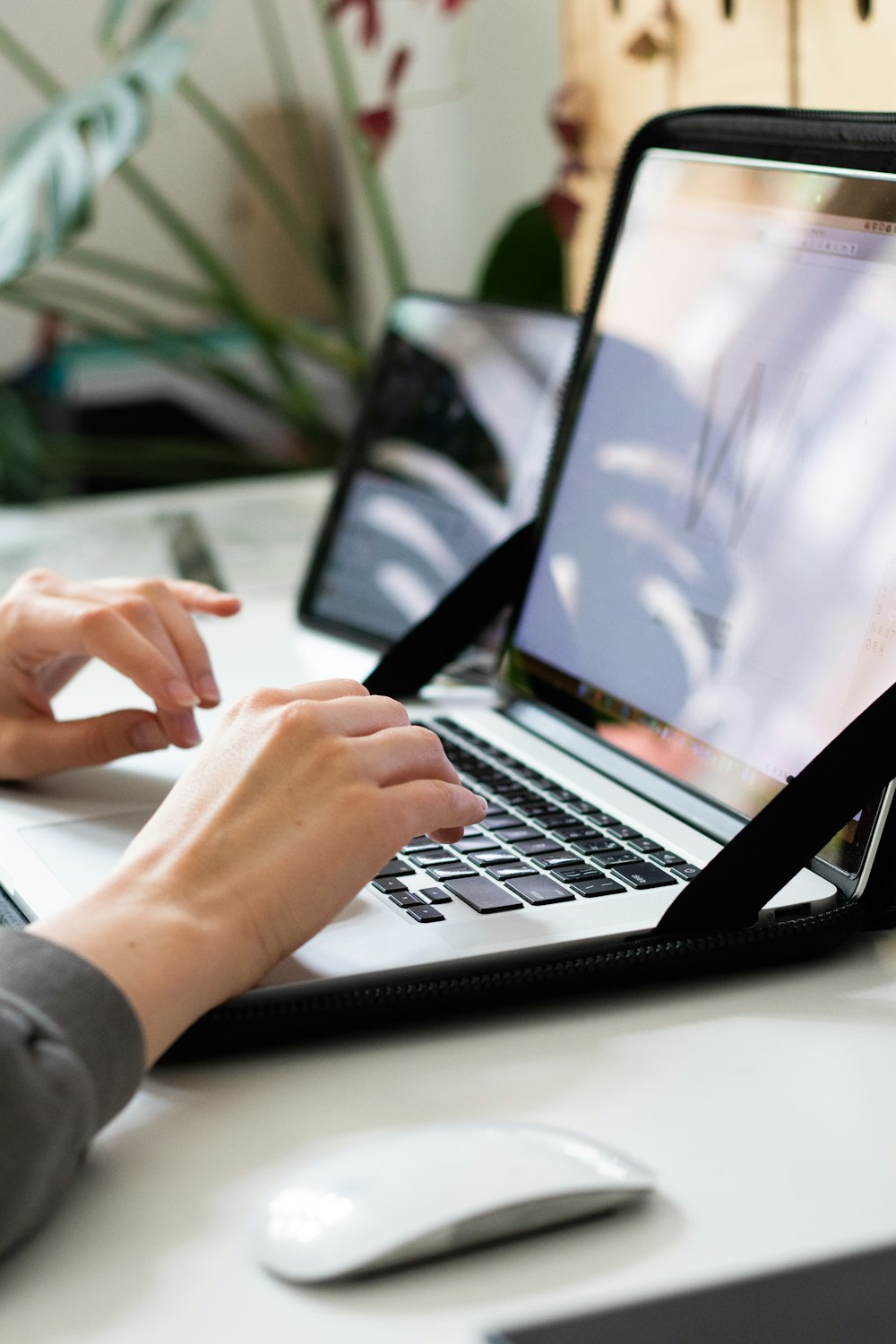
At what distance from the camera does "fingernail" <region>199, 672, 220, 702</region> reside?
2.55 feet

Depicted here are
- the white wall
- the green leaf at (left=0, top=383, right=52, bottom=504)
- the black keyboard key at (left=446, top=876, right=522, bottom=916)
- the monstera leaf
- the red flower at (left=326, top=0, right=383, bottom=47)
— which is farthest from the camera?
the green leaf at (left=0, top=383, right=52, bottom=504)

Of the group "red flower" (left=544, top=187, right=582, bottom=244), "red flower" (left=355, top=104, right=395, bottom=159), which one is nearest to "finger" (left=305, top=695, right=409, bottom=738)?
"red flower" (left=544, top=187, right=582, bottom=244)

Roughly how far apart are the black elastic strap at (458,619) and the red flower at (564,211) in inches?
20.0

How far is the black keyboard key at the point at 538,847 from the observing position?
66 centimetres

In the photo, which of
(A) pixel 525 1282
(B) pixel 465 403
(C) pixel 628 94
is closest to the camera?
(A) pixel 525 1282

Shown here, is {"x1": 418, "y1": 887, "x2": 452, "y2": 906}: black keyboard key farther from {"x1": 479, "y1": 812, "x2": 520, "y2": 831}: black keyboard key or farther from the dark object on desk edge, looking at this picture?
the dark object on desk edge

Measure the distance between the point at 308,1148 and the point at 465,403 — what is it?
2.32 ft

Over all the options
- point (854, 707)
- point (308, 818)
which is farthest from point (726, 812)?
point (308, 818)

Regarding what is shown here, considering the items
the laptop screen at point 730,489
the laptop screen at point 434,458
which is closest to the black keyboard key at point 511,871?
the laptop screen at point 730,489

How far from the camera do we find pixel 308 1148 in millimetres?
485

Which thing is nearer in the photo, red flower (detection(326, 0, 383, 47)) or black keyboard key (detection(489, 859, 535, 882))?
black keyboard key (detection(489, 859, 535, 882))

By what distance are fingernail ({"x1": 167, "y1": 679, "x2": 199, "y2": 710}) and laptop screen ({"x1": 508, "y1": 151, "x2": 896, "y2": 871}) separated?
0.21 m

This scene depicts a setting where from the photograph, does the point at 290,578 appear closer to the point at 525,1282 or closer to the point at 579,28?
the point at 579,28

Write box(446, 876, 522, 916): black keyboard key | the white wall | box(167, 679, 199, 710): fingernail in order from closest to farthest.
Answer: box(446, 876, 522, 916): black keyboard key → box(167, 679, 199, 710): fingernail → the white wall
